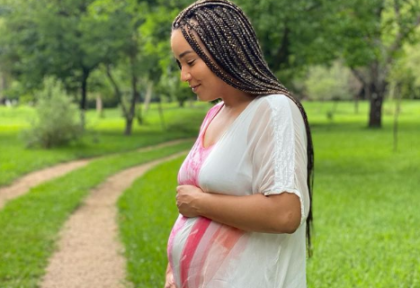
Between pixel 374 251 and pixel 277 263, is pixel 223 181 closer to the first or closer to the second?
pixel 277 263

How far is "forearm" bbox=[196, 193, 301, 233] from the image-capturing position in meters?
1.64

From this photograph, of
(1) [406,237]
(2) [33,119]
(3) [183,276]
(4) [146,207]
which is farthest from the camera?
(2) [33,119]

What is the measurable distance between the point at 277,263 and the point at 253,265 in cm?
8

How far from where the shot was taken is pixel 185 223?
1.89m

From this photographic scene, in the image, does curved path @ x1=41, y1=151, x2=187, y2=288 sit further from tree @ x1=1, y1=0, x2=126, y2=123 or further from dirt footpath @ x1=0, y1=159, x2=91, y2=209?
tree @ x1=1, y1=0, x2=126, y2=123

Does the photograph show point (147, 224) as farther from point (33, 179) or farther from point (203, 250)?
point (203, 250)

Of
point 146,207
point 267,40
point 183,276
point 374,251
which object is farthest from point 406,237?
point 267,40

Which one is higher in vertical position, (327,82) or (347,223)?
(347,223)

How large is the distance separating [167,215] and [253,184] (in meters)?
7.27

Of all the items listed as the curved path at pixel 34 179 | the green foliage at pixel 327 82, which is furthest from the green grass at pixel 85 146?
the green foliage at pixel 327 82

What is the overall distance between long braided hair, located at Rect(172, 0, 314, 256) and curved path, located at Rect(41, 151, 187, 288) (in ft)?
14.6

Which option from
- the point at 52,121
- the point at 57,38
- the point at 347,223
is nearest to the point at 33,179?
the point at 52,121

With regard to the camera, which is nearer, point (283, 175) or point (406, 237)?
point (283, 175)

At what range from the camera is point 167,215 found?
8852mm
